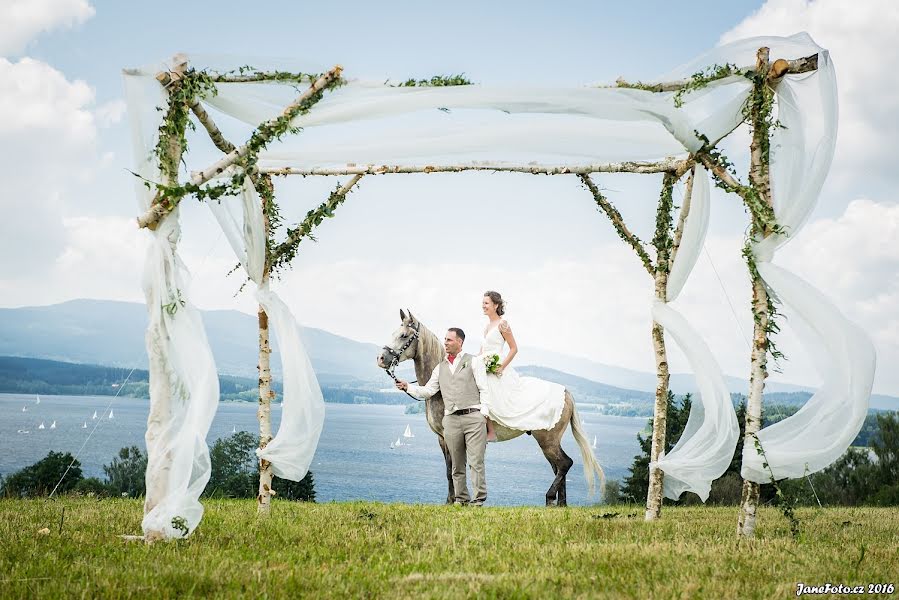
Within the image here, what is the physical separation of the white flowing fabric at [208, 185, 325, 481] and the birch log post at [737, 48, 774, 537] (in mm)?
4041

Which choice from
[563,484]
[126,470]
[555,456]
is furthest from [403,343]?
[126,470]

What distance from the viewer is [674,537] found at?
6.27 metres

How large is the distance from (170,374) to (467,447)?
503cm

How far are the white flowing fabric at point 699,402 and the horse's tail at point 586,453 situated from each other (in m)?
3.50

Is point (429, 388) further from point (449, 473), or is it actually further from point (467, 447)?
point (449, 473)

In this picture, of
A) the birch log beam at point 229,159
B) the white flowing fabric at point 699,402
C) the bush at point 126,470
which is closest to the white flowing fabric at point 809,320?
the white flowing fabric at point 699,402

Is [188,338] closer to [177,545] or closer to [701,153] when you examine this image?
[177,545]

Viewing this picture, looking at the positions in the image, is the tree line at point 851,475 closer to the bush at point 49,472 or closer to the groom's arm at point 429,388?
the groom's arm at point 429,388

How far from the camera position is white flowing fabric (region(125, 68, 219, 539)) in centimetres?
545

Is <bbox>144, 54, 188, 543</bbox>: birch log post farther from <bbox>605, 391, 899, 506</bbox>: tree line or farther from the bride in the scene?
<bbox>605, 391, 899, 506</bbox>: tree line

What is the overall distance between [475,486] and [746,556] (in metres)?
4.94

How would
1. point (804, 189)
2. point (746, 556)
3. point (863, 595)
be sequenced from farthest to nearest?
point (804, 189) < point (746, 556) < point (863, 595)

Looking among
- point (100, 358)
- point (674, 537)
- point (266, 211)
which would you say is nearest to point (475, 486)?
point (674, 537)

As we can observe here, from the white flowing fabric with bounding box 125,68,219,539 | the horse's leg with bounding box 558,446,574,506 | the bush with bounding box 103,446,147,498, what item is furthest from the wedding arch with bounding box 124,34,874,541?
the bush with bounding box 103,446,147,498
